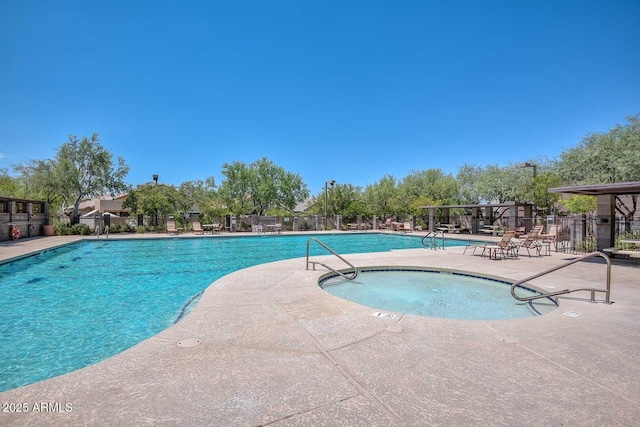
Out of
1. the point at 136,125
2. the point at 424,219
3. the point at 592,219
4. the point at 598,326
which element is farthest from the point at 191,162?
the point at 598,326

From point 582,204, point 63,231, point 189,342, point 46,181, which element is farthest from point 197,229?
point 582,204

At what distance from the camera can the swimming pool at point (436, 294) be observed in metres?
5.52

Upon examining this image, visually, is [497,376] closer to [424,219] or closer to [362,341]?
[362,341]

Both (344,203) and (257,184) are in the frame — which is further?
(257,184)

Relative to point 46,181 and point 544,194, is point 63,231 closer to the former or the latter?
point 46,181

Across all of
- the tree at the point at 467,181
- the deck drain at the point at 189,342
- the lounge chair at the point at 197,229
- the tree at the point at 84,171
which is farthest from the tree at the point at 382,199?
the deck drain at the point at 189,342

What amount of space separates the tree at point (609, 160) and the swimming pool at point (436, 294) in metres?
18.0

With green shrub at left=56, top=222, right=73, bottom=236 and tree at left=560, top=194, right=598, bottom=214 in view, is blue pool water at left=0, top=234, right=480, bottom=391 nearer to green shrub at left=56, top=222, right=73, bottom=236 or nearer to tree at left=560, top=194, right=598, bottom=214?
green shrub at left=56, top=222, right=73, bottom=236

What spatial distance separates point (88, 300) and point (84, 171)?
2106 centimetres

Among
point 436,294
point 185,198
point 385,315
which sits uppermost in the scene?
point 185,198

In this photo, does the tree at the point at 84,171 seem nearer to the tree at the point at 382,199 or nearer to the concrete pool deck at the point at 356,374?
the tree at the point at 382,199

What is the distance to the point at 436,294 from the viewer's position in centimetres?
674

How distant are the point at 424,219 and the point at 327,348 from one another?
25484 mm

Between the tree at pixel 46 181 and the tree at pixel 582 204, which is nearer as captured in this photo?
the tree at pixel 582 204
